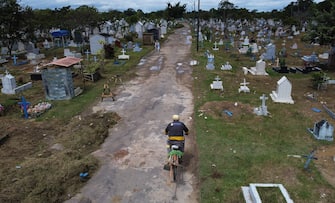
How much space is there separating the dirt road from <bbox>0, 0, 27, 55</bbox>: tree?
1630 cm

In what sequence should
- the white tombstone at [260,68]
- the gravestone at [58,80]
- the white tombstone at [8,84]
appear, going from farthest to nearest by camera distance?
the white tombstone at [260,68] → the white tombstone at [8,84] → the gravestone at [58,80]

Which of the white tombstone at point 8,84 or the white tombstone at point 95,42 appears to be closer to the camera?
the white tombstone at point 8,84

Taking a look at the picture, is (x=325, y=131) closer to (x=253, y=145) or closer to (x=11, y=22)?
(x=253, y=145)

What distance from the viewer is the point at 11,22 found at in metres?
26.1

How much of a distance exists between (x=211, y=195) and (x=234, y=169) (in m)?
1.33

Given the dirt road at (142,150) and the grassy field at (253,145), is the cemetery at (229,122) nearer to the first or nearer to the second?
the grassy field at (253,145)

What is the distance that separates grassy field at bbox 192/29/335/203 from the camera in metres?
6.61

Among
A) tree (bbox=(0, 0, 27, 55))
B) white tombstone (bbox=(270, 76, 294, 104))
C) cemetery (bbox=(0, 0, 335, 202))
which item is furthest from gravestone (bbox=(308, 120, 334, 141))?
tree (bbox=(0, 0, 27, 55))

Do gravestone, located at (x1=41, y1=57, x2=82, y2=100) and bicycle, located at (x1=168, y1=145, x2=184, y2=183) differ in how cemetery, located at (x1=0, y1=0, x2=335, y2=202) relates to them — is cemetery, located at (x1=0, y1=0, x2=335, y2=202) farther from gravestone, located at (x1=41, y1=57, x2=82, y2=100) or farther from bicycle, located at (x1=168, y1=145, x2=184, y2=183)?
bicycle, located at (x1=168, y1=145, x2=184, y2=183)

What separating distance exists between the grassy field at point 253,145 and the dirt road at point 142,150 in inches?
21.3

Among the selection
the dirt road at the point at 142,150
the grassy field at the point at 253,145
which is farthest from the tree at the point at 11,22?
the grassy field at the point at 253,145

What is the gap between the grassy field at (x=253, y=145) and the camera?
21.7 feet

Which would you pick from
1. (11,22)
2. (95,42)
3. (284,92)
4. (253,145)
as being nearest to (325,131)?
(253,145)

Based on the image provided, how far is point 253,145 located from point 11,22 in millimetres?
26217
